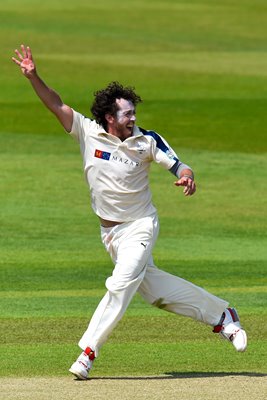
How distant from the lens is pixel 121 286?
10070 millimetres

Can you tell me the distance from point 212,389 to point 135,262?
116cm

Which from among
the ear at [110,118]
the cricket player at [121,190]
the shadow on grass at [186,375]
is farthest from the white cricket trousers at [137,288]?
the ear at [110,118]

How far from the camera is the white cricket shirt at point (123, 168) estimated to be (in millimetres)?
10266

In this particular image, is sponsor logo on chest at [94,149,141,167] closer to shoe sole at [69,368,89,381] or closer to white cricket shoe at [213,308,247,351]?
white cricket shoe at [213,308,247,351]

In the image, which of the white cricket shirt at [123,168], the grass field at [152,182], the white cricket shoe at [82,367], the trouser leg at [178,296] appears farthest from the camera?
the grass field at [152,182]

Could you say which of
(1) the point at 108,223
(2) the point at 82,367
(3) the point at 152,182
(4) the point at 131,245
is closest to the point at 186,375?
(2) the point at 82,367

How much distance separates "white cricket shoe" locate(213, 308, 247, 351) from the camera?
10547 millimetres

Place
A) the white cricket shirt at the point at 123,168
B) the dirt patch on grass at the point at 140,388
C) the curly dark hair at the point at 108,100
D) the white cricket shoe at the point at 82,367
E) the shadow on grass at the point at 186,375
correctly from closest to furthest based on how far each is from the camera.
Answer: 1. the dirt patch on grass at the point at 140,388
2. the white cricket shoe at the point at 82,367
3. the shadow on grass at the point at 186,375
4. the white cricket shirt at the point at 123,168
5. the curly dark hair at the point at 108,100

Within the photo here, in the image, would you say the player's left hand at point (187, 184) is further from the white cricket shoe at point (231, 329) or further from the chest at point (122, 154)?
the white cricket shoe at point (231, 329)

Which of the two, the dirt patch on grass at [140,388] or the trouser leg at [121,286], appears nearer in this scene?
the dirt patch on grass at [140,388]

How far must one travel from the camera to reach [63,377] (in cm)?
1009

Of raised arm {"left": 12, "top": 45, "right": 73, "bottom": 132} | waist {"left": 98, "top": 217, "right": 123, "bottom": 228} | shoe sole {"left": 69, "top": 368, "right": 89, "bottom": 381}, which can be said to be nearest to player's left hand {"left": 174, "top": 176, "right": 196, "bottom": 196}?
waist {"left": 98, "top": 217, "right": 123, "bottom": 228}

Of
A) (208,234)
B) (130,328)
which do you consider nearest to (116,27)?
(208,234)

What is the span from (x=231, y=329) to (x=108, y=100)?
2008 mm
